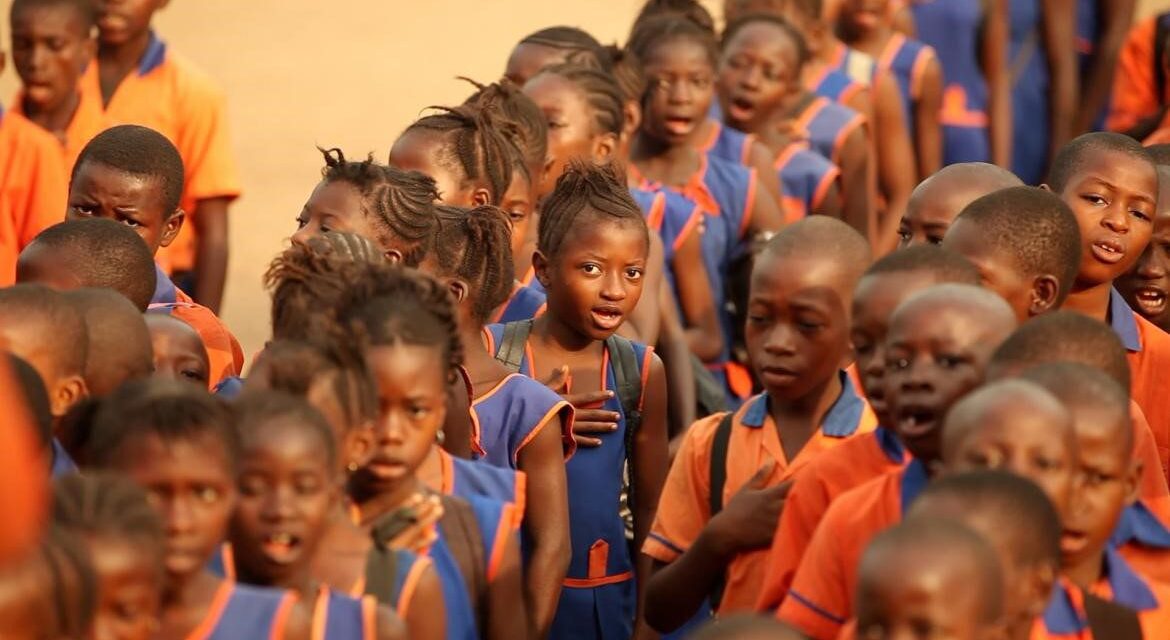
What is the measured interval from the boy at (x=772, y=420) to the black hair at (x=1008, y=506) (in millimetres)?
922

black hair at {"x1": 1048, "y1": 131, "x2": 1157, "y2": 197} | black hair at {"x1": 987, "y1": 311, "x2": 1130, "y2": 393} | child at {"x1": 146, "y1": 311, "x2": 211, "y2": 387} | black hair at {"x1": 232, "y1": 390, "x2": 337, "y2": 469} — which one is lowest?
child at {"x1": 146, "y1": 311, "x2": 211, "y2": 387}

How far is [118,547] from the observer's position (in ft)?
11.4

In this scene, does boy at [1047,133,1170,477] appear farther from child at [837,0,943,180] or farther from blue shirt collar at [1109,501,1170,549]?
child at [837,0,943,180]

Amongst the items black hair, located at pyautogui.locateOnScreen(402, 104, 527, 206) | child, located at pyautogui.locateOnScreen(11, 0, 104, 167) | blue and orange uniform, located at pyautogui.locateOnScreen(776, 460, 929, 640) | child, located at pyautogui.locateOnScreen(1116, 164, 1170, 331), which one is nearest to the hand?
blue and orange uniform, located at pyautogui.locateOnScreen(776, 460, 929, 640)

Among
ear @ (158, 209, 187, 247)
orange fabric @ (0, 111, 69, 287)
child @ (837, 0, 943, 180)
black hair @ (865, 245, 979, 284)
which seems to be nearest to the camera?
black hair @ (865, 245, 979, 284)

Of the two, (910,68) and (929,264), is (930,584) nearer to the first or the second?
(929,264)

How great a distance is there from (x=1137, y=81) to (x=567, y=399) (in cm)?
488

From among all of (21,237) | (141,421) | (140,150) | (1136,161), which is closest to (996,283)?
(1136,161)

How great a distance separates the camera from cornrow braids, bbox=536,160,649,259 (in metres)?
5.56

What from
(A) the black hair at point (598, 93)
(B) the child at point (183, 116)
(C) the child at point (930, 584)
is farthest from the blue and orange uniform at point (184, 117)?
(C) the child at point (930, 584)

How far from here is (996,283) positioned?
16.0 ft

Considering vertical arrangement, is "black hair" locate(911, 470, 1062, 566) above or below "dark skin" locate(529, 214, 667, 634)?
above

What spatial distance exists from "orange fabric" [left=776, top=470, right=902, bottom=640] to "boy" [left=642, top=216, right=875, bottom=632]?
55 cm

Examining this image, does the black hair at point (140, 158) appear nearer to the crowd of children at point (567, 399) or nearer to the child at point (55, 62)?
the crowd of children at point (567, 399)
